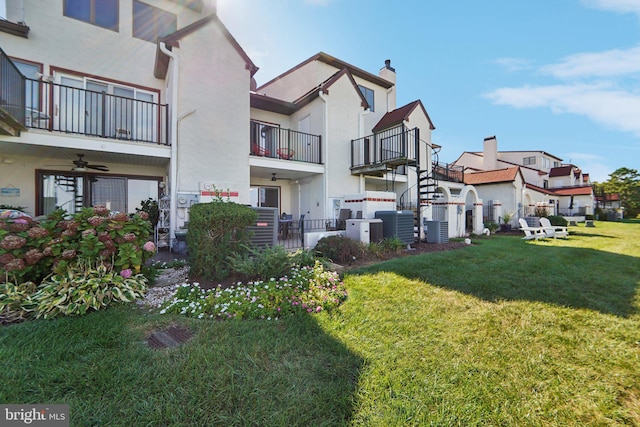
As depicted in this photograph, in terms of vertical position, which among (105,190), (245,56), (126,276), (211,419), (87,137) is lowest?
(211,419)

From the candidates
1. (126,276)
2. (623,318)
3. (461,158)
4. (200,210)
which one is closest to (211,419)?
(126,276)

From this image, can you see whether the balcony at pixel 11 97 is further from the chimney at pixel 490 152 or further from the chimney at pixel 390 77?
the chimney at pixel 490 152

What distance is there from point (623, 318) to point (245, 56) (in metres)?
11.1

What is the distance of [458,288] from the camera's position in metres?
4.27

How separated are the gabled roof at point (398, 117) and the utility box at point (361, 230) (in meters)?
7.45

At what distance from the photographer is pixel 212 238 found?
4547 millimetres

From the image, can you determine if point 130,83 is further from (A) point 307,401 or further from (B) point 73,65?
(A) point 307,401

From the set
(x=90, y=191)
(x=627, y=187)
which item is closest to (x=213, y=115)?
(x=90, y=191)

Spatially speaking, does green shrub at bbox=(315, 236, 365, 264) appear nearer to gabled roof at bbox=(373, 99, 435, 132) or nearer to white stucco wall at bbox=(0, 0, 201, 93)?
gabled roof at bbox=(373, 99, 435, 132)

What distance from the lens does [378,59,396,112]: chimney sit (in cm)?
1568

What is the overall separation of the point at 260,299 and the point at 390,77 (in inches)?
644

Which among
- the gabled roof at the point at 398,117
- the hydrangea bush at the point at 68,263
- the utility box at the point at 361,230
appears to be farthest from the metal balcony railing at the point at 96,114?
the gabled roof at the point at 398,117

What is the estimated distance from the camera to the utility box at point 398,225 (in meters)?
8.32

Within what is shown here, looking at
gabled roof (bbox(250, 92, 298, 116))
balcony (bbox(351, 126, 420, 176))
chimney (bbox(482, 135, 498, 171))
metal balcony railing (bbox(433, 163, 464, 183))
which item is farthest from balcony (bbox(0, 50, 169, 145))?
chimney (bbox(482, 135, 498, 171))
